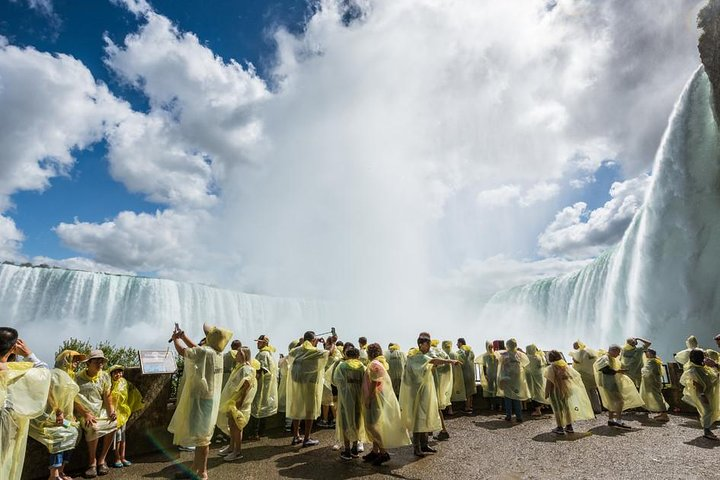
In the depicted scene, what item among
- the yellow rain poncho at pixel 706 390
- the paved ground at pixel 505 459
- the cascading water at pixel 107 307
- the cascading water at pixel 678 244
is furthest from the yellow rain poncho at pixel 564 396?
the cascading water at pixel 107 307

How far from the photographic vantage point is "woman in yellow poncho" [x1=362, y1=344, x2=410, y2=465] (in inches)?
228

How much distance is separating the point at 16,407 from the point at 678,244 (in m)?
24.8

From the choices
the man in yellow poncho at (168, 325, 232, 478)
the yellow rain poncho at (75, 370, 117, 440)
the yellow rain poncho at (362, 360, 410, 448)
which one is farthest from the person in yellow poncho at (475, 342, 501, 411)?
the yellow rain poncho at (75, 370, 117, 440)

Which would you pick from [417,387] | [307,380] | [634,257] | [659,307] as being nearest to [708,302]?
[659,307]

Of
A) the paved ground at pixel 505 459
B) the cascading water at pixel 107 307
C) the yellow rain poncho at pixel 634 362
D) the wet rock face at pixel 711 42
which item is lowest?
the paved ground at pixel 505 459

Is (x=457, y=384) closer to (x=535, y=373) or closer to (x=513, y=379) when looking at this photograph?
(x=513, y=379)

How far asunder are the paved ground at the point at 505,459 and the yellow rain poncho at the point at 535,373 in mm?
1558

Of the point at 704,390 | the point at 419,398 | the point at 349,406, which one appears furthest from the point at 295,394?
the point at 704,390

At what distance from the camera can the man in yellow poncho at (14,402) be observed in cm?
308

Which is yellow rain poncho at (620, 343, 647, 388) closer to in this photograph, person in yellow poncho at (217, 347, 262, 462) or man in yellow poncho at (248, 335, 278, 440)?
man in yellow poncho at (248, 335, 278, 440)

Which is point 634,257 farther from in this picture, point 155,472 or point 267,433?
point 155,472

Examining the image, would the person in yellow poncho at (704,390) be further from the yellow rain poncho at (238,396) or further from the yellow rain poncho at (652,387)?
the yellow rain poncho at (238,396)

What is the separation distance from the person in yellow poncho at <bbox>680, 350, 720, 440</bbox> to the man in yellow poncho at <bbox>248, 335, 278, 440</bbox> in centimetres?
841

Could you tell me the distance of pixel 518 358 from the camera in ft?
30.5
